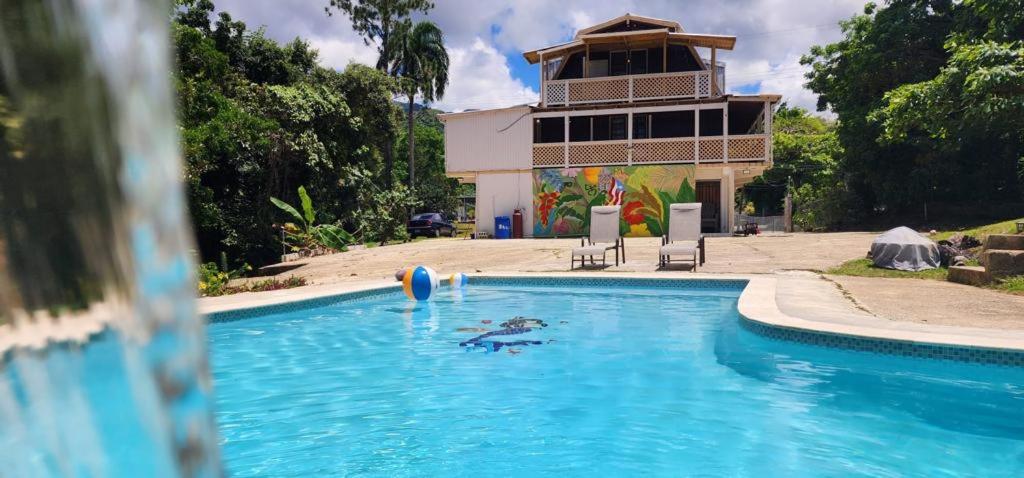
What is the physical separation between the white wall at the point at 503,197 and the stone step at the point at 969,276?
16223 mm

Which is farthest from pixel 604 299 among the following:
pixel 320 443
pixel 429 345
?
pixel 320 443

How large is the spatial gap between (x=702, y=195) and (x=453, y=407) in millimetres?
22014

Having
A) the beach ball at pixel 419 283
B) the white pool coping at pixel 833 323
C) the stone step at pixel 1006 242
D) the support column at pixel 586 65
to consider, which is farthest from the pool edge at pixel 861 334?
the support column at pixel 586 65

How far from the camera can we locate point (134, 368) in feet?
2.88

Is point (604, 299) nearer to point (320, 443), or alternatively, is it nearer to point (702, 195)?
point (320, 443)

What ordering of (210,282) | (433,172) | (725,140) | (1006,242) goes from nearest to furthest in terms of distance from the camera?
(1006,242) → (210,282) → (725,140) → (433,172)

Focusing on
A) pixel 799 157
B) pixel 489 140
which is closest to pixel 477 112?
pixel 489 140

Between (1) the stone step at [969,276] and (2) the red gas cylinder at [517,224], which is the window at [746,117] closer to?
(2) the red gas cylinder at [517,224]

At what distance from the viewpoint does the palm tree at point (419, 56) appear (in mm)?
33062

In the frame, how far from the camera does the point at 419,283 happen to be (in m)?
10.4

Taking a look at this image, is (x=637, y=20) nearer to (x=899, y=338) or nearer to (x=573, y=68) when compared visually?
(x=573, y=68)

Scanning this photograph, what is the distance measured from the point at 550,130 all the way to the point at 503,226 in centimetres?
524

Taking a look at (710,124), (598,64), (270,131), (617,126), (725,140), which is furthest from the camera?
(598,64)

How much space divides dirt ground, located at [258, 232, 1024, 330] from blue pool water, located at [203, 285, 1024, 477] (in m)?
1.80
